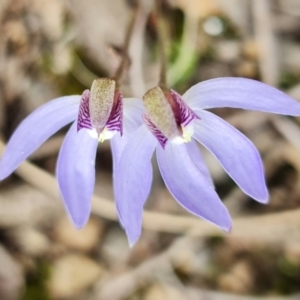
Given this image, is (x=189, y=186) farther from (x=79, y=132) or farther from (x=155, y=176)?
(x=155, y=176)

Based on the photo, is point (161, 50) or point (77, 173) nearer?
point (77, 173)

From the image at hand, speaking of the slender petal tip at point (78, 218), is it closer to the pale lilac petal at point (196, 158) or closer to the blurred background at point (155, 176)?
the pale lilac petal at point (196, 158)

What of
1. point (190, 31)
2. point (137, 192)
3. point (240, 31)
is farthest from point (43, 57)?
point (137, 192)

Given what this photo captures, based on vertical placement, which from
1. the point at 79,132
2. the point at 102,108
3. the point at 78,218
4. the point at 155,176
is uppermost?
the point at 102,108

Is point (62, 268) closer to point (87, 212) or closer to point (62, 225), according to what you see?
point (62, 225)

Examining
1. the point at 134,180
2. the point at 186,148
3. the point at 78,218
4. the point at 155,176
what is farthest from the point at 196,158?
the point at 155,176

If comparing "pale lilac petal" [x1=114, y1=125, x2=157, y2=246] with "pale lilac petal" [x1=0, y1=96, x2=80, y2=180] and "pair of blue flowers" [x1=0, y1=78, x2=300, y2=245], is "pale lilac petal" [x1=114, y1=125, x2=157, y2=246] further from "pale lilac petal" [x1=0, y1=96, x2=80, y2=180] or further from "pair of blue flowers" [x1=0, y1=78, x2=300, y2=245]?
"pale lilac petal" [x1=0, y1=96, x2=80, y2=180]

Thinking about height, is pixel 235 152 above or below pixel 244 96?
below
